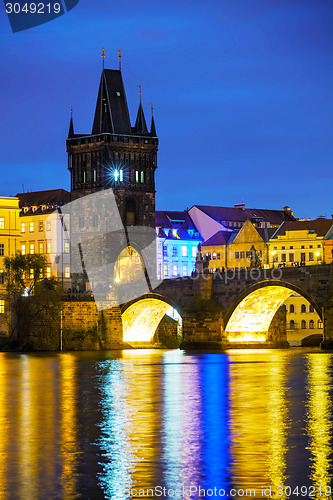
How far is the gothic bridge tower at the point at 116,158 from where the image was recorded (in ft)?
329

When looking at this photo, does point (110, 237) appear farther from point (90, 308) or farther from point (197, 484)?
point (197, 484)

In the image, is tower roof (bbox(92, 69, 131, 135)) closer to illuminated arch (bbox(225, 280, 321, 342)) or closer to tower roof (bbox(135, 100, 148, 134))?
tower roof (bbox(135, 100, 148, 134))

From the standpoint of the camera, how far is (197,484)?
2159cm

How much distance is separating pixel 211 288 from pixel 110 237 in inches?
719

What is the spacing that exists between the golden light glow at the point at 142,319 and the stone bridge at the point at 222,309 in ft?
5.24

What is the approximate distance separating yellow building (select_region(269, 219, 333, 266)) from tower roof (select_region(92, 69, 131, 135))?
2216cm

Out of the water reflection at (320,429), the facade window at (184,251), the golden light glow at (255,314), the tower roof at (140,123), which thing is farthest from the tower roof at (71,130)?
the water reflection at (320,429)

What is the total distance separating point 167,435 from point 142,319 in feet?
233

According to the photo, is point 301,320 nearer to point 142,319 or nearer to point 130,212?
point 142,319

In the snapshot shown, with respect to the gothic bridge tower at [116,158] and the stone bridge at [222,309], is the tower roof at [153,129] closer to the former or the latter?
the gothic bridge tower at [116,158]

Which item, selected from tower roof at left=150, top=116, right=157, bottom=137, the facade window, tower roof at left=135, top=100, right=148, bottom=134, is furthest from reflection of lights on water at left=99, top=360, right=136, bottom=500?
the facade window

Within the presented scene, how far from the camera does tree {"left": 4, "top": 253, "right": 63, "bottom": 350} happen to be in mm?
80875

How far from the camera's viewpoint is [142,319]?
326 feet

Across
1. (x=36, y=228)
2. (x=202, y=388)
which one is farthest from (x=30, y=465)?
(x=36, y=228)
